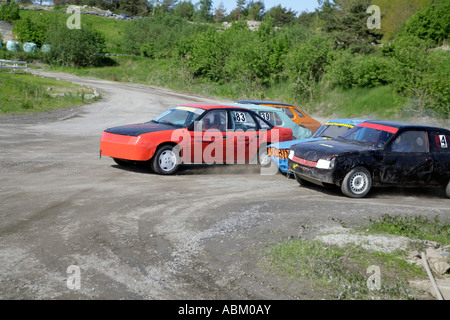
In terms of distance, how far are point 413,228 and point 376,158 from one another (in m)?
2.90

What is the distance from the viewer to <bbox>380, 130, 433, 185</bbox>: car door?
988 centimetres

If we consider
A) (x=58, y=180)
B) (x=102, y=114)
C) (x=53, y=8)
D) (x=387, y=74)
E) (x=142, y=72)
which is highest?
(x=53, y=8)

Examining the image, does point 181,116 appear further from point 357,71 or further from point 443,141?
point 357,71

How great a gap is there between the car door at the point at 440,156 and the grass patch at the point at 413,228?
9.75 feet

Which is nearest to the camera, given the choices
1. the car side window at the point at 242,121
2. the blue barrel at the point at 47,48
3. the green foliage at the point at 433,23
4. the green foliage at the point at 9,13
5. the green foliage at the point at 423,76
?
the car side window at the point at 242,121

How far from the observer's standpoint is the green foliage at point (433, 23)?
136 ft

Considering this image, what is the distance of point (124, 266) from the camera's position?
205 inches

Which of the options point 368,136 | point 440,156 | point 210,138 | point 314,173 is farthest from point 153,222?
point 440,156

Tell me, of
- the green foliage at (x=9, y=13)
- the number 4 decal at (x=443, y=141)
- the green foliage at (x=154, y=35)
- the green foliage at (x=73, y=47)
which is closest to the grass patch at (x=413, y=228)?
the number 4 decal at (x=443, y=141)

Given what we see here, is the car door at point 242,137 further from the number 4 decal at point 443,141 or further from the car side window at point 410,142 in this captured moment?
the number 4 decal at point 443,141

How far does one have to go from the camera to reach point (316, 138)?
11.2 meters
